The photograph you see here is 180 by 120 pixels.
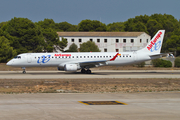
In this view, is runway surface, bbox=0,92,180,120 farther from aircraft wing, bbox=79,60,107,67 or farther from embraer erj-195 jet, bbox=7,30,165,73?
embraer erj-195 jet, bbox=7,30,165,73

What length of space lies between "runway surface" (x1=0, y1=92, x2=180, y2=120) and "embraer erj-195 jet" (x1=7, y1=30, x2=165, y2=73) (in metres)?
20.7

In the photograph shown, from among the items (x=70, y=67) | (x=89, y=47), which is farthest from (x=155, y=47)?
(x=89, y=47)

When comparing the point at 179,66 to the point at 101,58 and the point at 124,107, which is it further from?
the point at 124,107

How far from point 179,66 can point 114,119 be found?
4544 cm

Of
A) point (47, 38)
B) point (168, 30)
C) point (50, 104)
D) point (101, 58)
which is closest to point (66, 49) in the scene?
point (47, 38)

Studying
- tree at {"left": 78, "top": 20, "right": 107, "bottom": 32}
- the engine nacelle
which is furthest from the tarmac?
tree at {"left": 78, "top": 20, "right": 107, "bottom": 32}

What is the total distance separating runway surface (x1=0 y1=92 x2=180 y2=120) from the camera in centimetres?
1154

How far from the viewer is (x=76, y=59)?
1528 inches

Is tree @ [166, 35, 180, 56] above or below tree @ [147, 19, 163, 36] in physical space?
below

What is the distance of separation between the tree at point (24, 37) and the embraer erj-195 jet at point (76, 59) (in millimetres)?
35729

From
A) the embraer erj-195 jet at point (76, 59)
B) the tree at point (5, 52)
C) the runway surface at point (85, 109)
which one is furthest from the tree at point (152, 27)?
the runway surface at point (85, 109)

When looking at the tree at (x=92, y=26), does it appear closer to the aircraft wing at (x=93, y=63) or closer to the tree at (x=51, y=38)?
the tree at (x=51, y=38)

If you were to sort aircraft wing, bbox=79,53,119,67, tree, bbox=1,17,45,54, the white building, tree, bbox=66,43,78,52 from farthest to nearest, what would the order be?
the white building → tree, bbox=66,43,78,52 → tree, bbox=1,17,45,54 → aircraft wing, bbox=79,53,119,67

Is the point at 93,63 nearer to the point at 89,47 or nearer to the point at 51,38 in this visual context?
the point at 89,47
